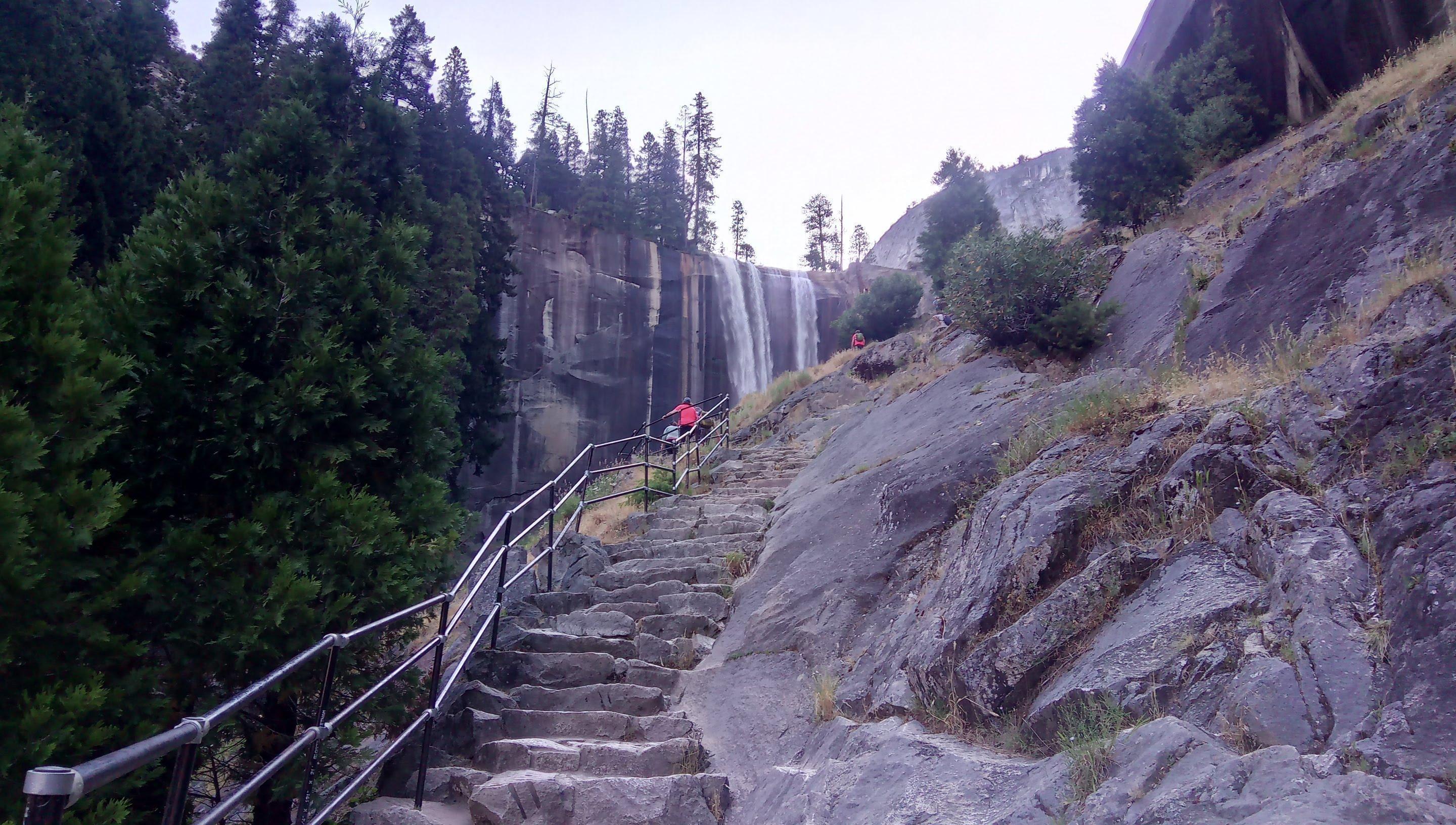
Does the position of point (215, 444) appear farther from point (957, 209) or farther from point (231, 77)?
point (957, 209)

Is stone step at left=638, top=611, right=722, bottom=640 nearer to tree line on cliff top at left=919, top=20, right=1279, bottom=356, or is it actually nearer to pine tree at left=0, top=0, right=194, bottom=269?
tree line on cliff top at left=919, top=20, right=1279, bottom=356

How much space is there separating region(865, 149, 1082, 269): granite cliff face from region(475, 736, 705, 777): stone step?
4141 centimetres

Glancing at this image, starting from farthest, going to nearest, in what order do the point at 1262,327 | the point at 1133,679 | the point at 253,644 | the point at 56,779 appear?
the point at 1262,327, the point at 253,644, the point at 1133,679, the point at 56,779

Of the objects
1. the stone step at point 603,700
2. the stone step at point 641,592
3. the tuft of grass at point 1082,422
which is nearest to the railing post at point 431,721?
the stone step at point 603,700

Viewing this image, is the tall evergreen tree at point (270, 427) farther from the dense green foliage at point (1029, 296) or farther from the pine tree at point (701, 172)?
the pine tree at point (701, 172)

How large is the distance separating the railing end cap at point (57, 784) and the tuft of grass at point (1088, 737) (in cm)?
316

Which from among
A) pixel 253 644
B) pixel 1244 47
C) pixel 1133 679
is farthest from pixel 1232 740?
pixel 1244 47

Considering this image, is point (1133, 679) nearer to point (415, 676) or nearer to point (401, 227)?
point (415, 676)

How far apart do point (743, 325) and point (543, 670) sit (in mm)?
27419

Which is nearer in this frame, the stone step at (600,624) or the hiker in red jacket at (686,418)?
the stone step at (600,624)

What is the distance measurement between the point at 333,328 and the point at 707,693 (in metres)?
3.87

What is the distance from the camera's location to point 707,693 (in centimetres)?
664

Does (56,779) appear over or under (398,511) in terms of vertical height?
under

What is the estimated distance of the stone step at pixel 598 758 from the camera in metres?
5.43
